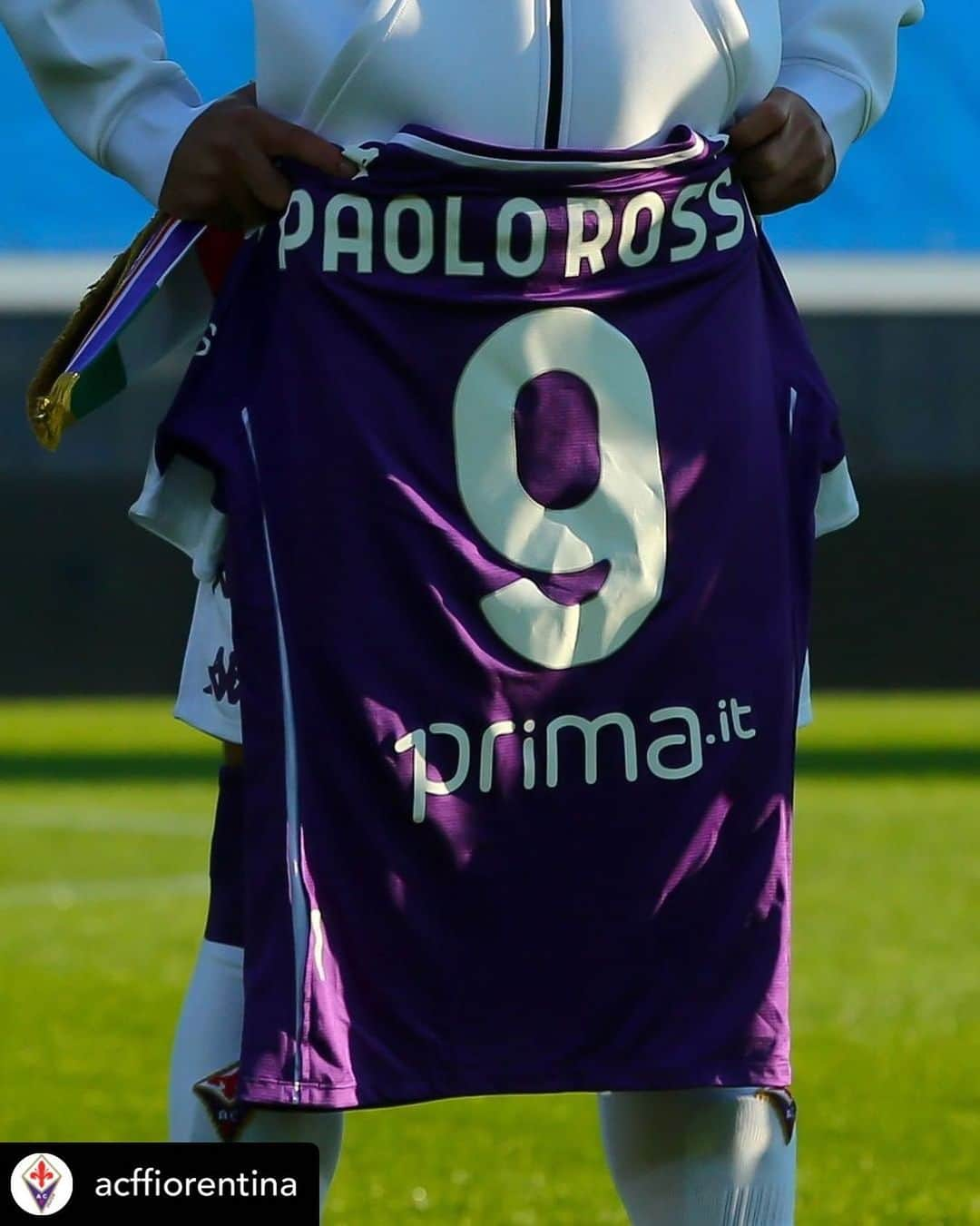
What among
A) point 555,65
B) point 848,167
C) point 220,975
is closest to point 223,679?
point 220,975

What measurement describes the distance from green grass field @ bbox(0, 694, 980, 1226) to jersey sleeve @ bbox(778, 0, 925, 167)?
1.28 metres

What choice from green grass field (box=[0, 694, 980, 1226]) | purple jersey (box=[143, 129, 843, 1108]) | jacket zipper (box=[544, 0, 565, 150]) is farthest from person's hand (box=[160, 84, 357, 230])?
green grass field (box=[0, 694, 980, 1226])

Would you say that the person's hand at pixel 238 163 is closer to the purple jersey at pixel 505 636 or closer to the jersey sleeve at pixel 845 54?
the purple jersey at pixel 505 636

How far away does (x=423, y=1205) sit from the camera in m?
2.50

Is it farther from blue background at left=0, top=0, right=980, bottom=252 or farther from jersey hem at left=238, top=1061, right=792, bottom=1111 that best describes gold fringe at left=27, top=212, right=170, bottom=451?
blue background at left=0, top=0, right=980, bottom=252

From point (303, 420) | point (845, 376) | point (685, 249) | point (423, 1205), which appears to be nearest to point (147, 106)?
point (303, 420)

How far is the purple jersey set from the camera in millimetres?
1405

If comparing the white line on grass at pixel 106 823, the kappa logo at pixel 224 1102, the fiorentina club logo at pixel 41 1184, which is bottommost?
the fiorentina club logo at pixel 41 1184

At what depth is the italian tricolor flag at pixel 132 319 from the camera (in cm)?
152

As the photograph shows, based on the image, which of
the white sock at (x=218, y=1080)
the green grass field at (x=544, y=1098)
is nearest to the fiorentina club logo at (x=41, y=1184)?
the white sock at (x=218, y=1080)

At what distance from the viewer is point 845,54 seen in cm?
162

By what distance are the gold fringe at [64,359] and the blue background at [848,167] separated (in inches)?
42.5

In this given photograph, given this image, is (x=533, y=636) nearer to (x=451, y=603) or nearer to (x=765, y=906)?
(x=451, y=603)

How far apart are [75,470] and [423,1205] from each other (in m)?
13.2
